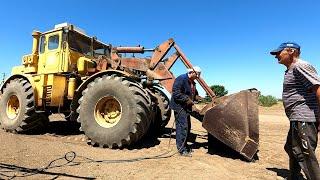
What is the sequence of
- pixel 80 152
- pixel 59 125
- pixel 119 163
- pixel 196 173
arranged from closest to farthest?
pixel 196 173 → pixel 119 163 → pixel 80 152 → pixel 59 125

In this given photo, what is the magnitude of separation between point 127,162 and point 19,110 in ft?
14.3

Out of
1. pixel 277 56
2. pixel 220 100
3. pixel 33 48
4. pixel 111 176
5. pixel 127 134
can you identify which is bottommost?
pixel 111 176

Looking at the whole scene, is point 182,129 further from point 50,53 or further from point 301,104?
point 50,53

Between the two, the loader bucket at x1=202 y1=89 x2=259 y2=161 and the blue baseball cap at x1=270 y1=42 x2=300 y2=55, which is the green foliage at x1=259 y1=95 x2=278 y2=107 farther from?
the blue baseball cap at x1=270 y1=42 x2=300 y2=55

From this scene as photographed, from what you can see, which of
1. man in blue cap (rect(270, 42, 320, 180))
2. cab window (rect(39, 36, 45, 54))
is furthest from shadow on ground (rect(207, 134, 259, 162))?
cab window (rect(39, 36, 45, 54))

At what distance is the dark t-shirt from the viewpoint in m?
4.23

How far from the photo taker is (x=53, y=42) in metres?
8.87

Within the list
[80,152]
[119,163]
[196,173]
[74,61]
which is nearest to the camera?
[196,173]

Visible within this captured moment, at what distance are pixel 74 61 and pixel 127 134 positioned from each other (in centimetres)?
290

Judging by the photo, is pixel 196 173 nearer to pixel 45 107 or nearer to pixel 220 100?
pixel 220 100

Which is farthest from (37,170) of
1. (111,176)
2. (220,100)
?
(220,100)

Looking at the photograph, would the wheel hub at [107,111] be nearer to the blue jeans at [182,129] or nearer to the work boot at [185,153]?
the blue jeans at [182,129]

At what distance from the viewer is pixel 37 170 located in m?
4.95

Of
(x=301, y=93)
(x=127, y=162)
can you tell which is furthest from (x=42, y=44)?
(x=301, y=93)
